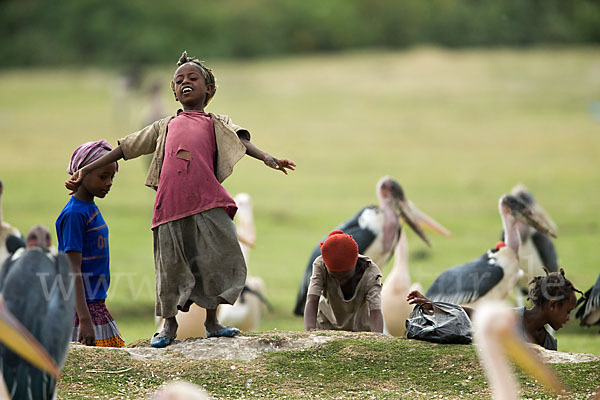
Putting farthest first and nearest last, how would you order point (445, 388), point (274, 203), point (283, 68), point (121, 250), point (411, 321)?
point (283, 68)
point (274, 203)
point (121, 250)
point (411, 321)
point (445, 388)

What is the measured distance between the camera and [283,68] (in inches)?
1078

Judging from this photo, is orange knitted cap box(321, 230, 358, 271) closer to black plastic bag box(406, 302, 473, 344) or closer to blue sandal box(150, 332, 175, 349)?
black plastic bag box(406, 302, 473, 344)

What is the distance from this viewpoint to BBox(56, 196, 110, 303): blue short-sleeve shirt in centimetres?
469

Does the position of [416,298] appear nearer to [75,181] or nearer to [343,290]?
[343,290]

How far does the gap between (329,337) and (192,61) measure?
1613 millimetres

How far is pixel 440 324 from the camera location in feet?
16.6

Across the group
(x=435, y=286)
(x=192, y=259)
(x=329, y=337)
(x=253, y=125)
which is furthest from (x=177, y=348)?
(x=253, y=125)

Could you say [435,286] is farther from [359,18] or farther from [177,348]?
[359,18]

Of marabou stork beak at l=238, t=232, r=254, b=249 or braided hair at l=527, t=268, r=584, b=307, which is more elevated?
marabou stork beak at l=238, t=232, r=254, b=249

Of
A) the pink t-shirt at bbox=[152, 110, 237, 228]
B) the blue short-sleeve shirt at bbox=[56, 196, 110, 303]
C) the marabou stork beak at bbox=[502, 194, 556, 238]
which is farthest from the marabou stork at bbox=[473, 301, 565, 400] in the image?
the marabou stork beak at bbox=[502, 194, 556, 238]

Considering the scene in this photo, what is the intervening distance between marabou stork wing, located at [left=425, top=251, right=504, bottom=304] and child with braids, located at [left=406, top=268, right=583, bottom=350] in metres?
1.78

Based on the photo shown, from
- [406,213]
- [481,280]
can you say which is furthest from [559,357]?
[406,213]

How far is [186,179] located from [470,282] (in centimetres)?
305

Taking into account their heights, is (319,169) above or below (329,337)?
above
